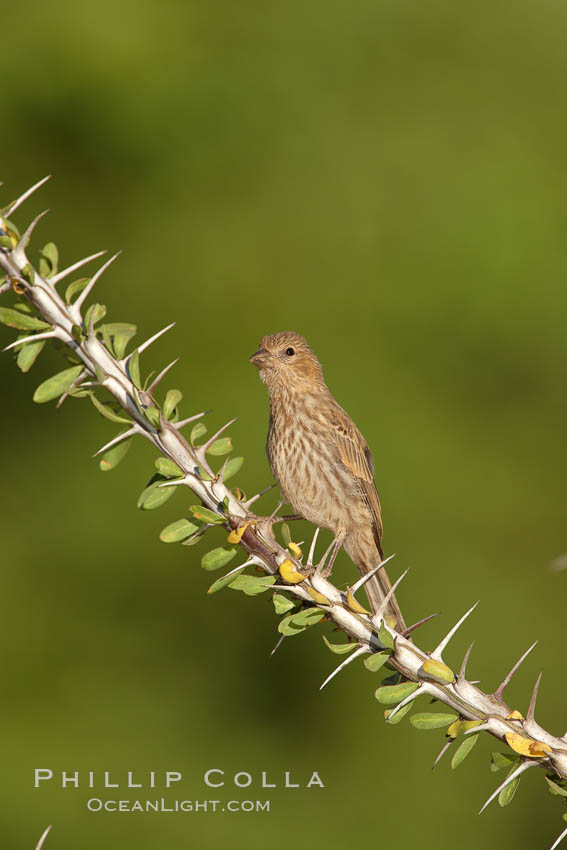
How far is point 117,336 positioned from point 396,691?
3.15ft

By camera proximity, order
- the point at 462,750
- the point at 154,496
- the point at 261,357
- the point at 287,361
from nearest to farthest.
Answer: the point at 462,750 < the point at 154,496 < the point at 261,357 < the point at 287,361

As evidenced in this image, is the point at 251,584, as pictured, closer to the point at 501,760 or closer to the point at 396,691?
the point at 396,691

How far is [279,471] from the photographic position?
3750 millimetres

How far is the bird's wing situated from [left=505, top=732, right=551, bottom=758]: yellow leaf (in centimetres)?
198

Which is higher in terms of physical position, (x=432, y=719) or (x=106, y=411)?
(x=106, y=411)

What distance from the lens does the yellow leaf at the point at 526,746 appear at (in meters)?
1.75

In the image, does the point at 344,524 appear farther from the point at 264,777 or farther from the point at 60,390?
the point at 264,777

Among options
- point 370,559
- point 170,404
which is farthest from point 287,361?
point 170,404

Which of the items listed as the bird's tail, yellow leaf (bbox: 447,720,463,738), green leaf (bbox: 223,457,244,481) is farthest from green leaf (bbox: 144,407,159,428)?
the bird's tail

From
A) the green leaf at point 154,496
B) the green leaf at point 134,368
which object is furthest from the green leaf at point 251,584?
the green leaf at point 134,368

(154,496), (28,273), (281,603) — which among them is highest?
(28,273)

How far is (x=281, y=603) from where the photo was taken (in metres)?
1.88

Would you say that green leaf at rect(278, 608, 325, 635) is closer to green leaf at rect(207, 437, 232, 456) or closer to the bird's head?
green leaf at rect(207, 437, 232, 456)

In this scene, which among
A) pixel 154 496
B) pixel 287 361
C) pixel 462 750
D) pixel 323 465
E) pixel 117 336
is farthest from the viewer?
pixel 323 465
